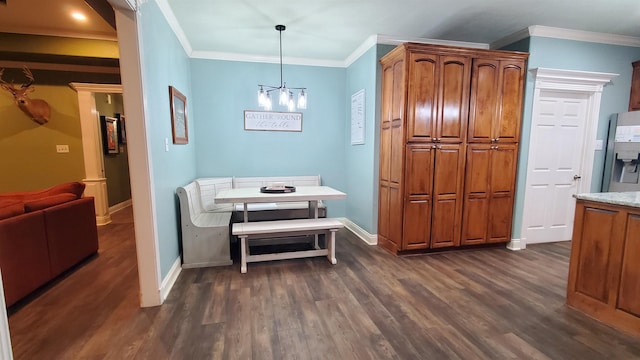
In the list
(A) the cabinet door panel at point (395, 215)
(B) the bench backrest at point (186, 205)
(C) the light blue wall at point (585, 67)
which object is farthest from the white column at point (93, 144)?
(C) the light blue wall at point (585, 67)

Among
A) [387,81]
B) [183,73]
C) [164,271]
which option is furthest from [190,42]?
[164,271]

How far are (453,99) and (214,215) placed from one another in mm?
3145

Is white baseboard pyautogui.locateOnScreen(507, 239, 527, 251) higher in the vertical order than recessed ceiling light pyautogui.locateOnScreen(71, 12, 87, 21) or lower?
lower

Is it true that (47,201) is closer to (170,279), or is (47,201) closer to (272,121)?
(170,279)

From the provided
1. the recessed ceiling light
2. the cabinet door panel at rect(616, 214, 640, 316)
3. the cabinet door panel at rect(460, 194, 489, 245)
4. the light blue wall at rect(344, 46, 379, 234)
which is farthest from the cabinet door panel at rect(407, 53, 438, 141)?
the recessed ceiling light

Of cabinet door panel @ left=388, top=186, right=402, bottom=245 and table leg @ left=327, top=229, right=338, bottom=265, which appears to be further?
cabinet door panel @ left=388, top=186, right=402, bottom=245

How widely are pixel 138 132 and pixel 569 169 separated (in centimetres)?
487

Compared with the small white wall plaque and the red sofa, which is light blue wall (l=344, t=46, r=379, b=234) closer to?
the small white wall plaque

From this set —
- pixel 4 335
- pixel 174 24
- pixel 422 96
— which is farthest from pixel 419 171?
pixel 4 335

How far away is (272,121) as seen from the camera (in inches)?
173

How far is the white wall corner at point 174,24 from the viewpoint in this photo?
2616mm

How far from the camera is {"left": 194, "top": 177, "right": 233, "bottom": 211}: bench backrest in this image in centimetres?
373

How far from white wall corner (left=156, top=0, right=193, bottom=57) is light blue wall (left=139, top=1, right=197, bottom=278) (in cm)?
7

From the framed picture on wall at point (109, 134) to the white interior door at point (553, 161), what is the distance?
6872 mm
